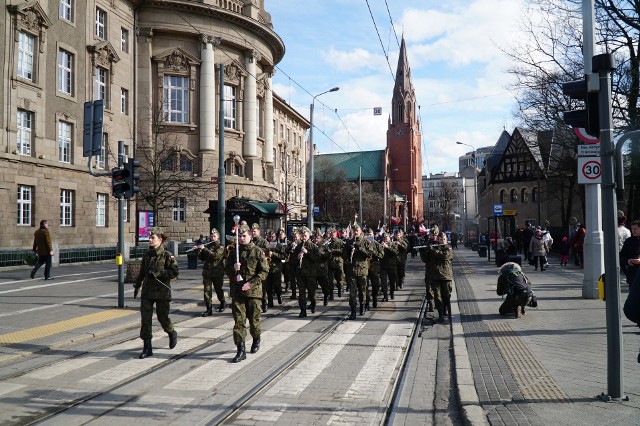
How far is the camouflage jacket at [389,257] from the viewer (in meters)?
14.3

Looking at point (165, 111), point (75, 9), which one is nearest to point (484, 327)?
point (75, 9)

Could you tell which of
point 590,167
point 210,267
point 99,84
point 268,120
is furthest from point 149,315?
point 268,120

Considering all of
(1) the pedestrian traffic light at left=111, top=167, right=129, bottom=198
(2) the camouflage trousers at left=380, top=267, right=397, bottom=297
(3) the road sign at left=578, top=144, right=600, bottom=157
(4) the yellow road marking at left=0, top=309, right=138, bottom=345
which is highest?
(3) the road sign at left=578, top=144, right=600, bottom=157

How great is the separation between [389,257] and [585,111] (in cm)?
952

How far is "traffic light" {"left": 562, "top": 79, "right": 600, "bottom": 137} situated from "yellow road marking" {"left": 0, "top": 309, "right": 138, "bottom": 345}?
8.40 meters

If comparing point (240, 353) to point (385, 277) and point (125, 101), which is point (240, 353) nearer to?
point (385, 277)

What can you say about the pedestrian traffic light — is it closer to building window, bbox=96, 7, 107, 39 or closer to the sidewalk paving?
the sidewalk paving

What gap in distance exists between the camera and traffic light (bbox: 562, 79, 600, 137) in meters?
5.61

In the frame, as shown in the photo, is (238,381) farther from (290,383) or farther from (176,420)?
(176,420)

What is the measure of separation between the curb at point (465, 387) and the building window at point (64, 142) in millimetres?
24821

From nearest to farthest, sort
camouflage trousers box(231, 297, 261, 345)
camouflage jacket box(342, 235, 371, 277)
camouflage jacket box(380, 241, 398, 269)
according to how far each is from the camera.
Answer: camouflage trousers box(231, 297, 261, 345) < camouflage jacket box(342, 235, 371, 277) < camouflage jacket box(380, 241, 398, 269)

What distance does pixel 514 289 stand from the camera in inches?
429

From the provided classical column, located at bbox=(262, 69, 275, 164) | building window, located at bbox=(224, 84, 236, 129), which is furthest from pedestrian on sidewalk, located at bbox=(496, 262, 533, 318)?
classical column, located at bbox=(262, 69, 275, 164)

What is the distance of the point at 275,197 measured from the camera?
4728 centimetres
